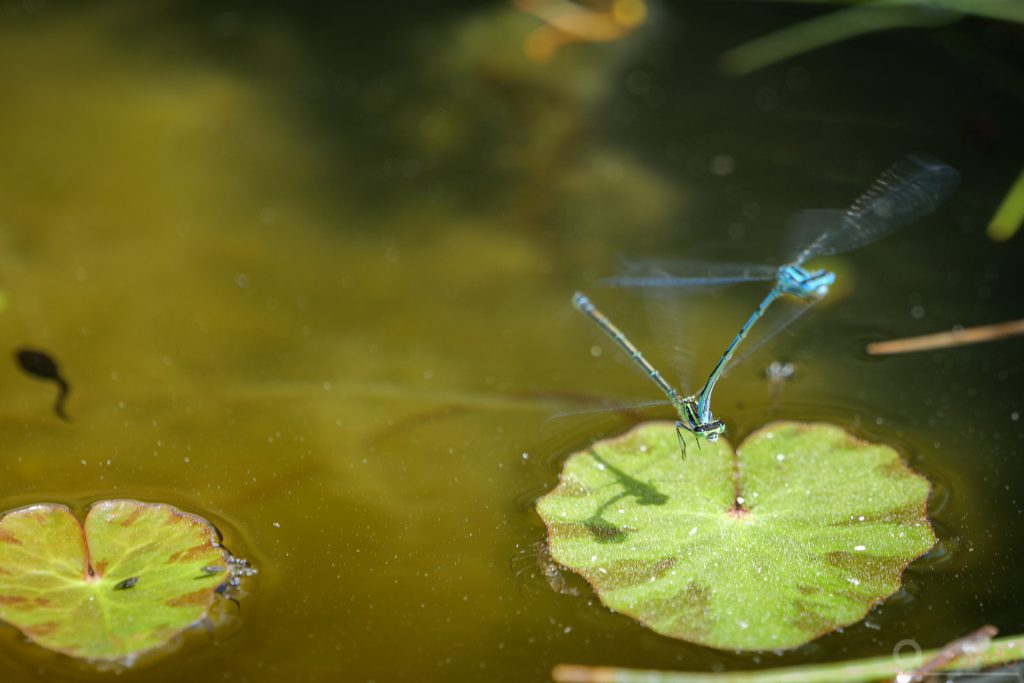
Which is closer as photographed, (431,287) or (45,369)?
(45,369)

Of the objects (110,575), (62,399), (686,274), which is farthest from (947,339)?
(62,399)

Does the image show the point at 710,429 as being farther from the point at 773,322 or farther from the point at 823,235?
the point at 823,235

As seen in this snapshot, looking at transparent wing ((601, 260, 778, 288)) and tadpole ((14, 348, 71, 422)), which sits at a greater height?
transparent wing ((601, 260, 778, 288))

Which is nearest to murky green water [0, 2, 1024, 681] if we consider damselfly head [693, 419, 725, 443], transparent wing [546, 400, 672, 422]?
transparent wing [546, 400, 672, 422]

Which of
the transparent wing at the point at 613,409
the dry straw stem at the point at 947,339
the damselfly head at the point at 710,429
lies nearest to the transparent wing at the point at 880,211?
the dry straw stem at the point at 947,339

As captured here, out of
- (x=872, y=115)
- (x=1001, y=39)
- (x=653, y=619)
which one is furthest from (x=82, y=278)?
(x=1001, y=39)

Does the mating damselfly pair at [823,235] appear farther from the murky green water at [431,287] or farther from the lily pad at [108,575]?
the lily pad at [108,575]

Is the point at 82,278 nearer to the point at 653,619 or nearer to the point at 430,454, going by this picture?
the point at 430,454

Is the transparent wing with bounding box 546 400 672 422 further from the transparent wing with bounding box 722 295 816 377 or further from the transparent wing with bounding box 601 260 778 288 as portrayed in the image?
the transparent wing with bounding box 601 260 778 288

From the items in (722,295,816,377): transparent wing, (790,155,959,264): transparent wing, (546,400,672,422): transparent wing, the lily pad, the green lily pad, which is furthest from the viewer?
(790,155,959,264): transparent wing
